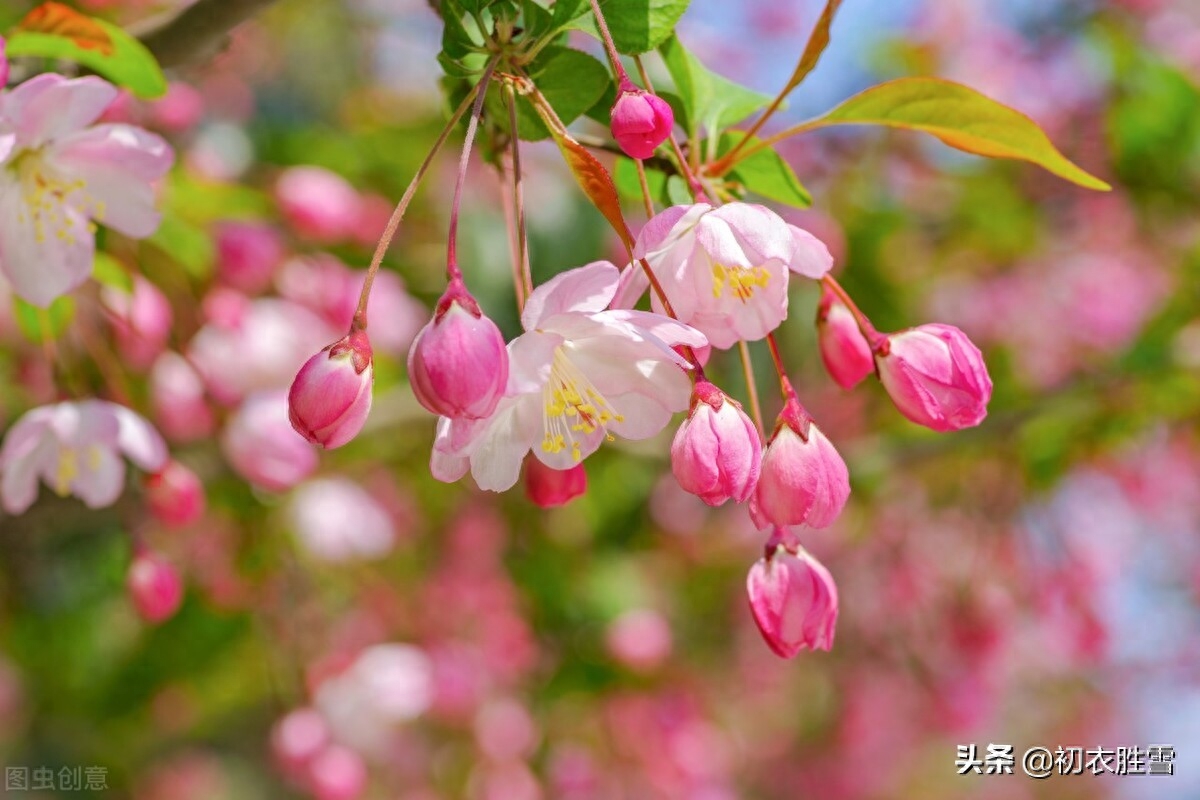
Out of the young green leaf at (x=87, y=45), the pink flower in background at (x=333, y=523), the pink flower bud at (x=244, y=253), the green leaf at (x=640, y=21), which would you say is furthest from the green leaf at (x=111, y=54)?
the pink flower in background at (x=333, y=523)

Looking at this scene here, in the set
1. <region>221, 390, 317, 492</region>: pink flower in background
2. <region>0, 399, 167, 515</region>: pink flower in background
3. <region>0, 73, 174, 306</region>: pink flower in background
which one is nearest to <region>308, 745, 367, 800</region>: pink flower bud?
<region>221, 390, 317, 492</region>: pink flower in background

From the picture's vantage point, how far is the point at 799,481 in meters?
0.53

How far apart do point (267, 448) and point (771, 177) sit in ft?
2.28

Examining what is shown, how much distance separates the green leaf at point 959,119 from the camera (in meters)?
0.60

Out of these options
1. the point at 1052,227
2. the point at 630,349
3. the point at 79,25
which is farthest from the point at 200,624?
the point at 1052,227

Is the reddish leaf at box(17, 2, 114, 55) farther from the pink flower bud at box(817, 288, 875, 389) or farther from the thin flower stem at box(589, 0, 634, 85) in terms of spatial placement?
the pink flower bud at box(817, 288, 875, 389)

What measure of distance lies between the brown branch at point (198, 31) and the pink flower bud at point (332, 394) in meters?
0.27

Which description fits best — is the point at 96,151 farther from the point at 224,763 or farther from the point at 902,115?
the point at 224,763

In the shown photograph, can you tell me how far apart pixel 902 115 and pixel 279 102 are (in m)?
2.87

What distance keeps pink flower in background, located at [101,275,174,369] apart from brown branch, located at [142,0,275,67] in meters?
0.36

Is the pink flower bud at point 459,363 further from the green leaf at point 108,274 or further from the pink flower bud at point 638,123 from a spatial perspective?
the green leaf at point 108,274

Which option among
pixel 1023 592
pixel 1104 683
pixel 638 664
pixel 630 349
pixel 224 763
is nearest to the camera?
pixel 630 349

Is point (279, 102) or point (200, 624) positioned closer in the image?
point (200, 624)

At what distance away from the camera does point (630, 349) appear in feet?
1.86
